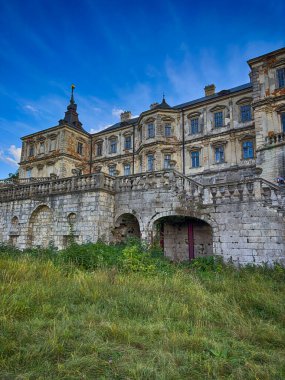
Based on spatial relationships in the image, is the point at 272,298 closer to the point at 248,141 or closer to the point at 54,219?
the point at 54,219

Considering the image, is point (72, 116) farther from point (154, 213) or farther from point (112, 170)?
point (154, 213)

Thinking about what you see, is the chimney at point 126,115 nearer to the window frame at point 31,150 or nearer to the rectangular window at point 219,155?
the window frame at point 31,150

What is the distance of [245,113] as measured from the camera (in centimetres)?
2623

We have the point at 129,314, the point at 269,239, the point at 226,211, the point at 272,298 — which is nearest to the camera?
the point at 129,314

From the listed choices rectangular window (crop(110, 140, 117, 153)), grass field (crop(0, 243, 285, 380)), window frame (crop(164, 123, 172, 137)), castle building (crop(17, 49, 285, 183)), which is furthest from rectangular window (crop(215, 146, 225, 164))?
grass field (crop(0, 243, 285, 380))

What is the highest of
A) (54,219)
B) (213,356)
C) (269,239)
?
(54,219)

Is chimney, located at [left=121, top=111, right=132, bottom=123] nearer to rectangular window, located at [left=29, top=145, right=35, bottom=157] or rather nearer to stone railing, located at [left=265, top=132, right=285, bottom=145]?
rectangular window, located at [left=29, top=145, right=35, bottom=157]

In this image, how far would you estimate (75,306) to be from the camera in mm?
5551

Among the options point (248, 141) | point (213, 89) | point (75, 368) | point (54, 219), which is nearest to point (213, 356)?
point (75, 368)

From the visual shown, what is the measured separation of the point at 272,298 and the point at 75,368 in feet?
15.3

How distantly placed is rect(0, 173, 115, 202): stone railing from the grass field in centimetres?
588

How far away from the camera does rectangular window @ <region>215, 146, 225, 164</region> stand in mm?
26984

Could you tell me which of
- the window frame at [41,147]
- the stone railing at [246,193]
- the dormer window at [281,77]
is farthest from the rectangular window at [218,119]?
the window frame at [41,147]

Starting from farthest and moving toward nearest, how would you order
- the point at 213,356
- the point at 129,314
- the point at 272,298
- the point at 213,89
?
the point at 213,89 → the point at 272,298 → the point at 129,314 → the point at 213,356
